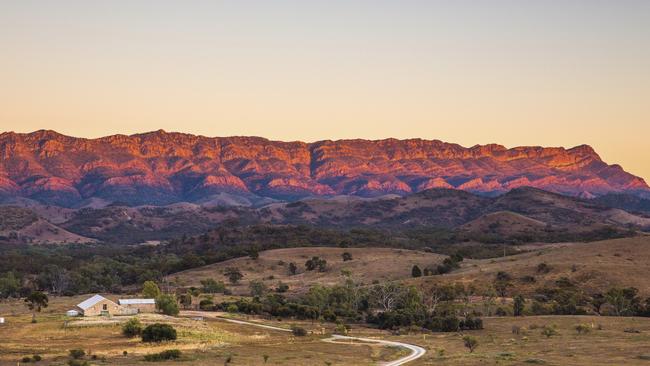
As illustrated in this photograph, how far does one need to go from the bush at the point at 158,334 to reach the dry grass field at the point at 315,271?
191 feet

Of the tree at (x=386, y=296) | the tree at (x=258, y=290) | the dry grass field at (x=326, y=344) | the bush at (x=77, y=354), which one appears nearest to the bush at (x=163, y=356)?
the dry grass field at (x=326, y=344)

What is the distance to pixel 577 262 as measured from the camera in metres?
132

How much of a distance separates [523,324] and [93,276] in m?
99.3

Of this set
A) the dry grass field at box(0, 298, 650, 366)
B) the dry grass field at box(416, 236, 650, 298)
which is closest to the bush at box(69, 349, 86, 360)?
the dry grass field at box(0, 298, 650, 366)

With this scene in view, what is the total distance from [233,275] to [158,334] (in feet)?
258

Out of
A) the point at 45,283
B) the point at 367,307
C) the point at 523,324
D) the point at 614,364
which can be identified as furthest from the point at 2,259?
the point at 614,364

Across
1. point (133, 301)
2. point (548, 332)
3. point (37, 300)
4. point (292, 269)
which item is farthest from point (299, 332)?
point (292, 269)

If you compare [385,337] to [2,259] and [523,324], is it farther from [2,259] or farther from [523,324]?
[2,259]

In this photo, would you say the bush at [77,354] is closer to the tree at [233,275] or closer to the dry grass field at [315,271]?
the dry grass field at [315,271]

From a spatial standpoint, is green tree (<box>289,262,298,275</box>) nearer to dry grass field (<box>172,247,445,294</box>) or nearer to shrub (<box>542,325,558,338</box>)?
dry grass field (<box>172,247,445,294</box>)

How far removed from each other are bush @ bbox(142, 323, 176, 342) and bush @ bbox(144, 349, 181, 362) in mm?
9256

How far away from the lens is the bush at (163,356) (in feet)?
208

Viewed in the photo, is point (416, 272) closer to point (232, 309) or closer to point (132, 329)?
point (232, 309)

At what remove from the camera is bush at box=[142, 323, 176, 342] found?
7412 cm
